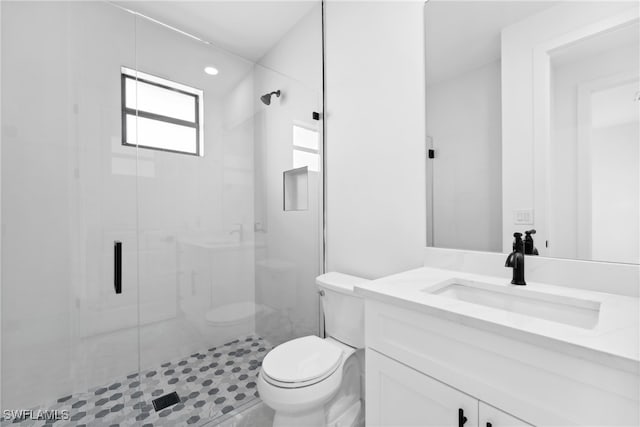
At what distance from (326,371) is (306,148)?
4.56ft

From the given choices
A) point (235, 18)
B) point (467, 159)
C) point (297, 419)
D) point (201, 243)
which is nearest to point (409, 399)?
point (297, 419)

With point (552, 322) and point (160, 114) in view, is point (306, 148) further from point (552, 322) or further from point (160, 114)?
point (552, 322)

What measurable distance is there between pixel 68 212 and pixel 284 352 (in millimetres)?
1419

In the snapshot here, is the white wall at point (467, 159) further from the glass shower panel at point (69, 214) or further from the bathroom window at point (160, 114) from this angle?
the glass shower panel at point (69, 214)

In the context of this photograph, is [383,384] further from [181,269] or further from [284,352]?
[181,269]

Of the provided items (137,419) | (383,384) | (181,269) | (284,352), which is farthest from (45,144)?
(383,384)

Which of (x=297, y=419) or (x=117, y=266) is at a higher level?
(x=117, y=266)

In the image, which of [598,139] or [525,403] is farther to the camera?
[598,139]

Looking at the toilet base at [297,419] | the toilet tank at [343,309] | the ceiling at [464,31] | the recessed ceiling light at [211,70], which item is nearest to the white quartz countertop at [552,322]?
the toilet tank at [343,309]

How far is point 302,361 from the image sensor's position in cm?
123

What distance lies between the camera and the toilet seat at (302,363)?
1.12 metres

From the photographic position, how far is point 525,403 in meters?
0.61

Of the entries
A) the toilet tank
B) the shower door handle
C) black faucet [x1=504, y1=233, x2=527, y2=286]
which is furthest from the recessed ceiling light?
black faucet [x1=504, y1=233, x2=527, y2=286]

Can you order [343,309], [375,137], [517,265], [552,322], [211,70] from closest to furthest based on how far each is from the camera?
[552,322], [517,265], [343,309], [375,137], [211,70]
